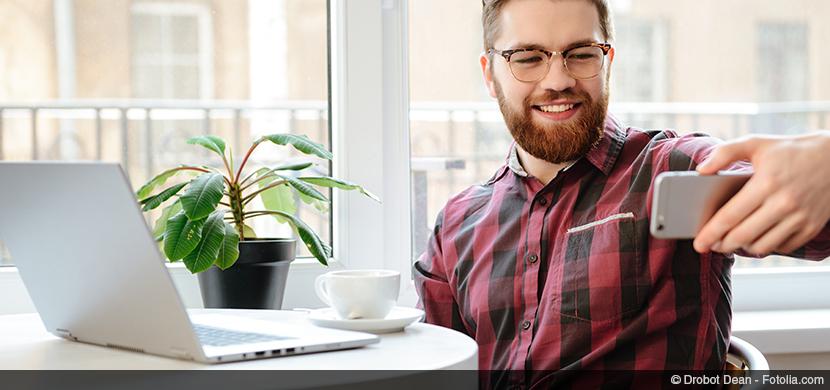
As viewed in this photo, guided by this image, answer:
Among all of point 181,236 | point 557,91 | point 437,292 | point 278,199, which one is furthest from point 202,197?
point 557,91

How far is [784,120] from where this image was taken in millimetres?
2695

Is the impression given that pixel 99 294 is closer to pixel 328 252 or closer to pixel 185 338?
pixel 185 338

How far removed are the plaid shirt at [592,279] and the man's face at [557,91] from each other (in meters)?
0.04

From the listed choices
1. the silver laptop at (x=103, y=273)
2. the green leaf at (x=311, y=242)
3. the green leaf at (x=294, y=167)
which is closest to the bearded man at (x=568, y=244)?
the green leaf at (x=311, y=242)

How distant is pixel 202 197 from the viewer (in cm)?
181

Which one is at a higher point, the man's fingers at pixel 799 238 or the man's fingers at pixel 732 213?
the man's fingers at pixel 732 213

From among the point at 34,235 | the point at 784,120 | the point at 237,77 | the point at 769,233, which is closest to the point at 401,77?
the point at 237,77

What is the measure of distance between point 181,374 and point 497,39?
1.01 m

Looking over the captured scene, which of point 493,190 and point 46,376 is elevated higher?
point 493,190

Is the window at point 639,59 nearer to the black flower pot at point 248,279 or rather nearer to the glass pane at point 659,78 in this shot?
the glass pane at point 659,78

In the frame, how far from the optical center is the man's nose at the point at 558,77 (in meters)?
1.72

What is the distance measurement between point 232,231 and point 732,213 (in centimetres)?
110

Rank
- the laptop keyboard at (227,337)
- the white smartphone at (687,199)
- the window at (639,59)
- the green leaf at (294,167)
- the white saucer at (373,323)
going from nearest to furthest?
the white smartphone at (687,199)
the laptop keyboard at (227,337)
the white saucer at (373,323)
the green leaf at (294,167)
the window at (639,59)

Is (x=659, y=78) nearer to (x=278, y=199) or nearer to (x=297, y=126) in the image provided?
(x=297, y=126)
